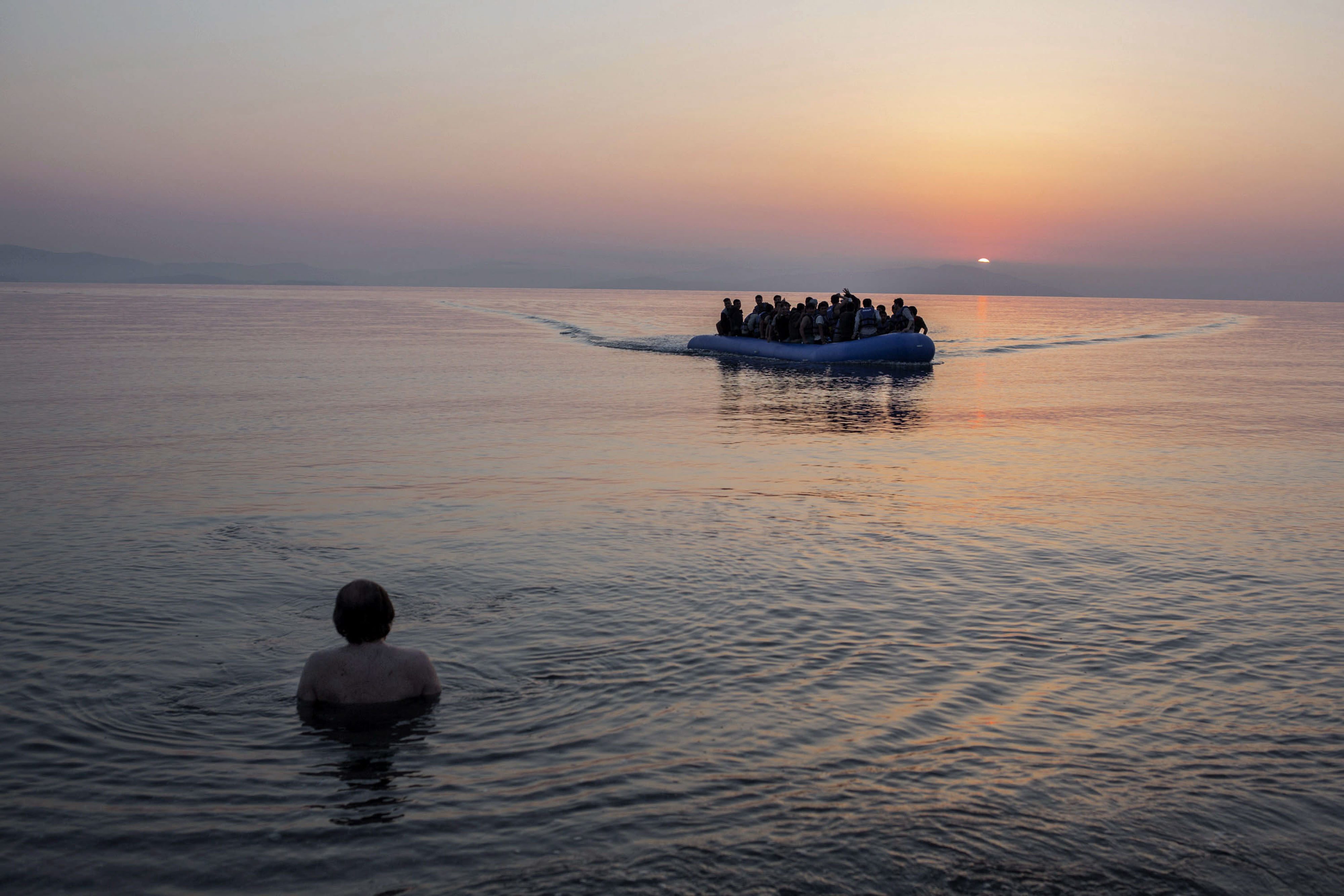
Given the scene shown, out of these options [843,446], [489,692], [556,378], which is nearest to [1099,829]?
[489,692]

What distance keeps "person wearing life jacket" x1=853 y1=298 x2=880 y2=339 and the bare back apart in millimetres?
30184

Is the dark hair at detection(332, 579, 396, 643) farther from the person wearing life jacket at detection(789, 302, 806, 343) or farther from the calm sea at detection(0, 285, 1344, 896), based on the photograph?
the person wearing life jacket at detection(789, 302, 806, 343)

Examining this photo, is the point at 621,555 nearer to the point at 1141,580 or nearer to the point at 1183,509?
the point at 1141,580

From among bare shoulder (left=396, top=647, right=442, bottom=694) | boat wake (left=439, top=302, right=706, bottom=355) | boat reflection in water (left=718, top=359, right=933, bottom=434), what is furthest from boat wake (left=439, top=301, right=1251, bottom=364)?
bare shoulder (left=396, top=647, right=442, bottom=694)

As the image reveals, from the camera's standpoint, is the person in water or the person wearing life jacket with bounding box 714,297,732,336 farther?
the person wearing life jacket with bounding box 714,297,732,336

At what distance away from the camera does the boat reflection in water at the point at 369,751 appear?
526 cm

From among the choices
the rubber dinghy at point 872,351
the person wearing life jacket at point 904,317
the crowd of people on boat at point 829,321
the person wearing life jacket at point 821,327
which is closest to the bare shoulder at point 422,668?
the crowd of people on boat at point 829,321

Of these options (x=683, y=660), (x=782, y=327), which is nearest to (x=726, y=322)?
(x=782, y=327)

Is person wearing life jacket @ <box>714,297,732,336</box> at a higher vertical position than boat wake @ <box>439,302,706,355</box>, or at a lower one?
higher

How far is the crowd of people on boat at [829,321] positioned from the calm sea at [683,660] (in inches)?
678

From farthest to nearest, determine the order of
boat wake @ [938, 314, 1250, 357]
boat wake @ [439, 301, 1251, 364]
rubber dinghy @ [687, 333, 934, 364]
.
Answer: boat wake @ [938, 314, 1250, 357], boat wake @ [439, 301, 1251, 364], rubber dinghy @ [687, 333, 934, 364]

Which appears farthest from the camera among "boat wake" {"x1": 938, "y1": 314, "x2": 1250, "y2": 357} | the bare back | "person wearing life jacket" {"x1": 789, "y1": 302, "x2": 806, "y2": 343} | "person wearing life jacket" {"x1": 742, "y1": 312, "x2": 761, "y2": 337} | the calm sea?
"boat wake" {"x1": 938, "y1": 314, "x2": 1250, "y2": 357}

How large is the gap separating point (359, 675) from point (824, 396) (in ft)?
67.2

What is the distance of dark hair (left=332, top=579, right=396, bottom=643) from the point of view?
6.14 meters
